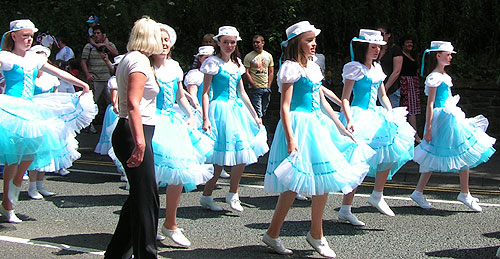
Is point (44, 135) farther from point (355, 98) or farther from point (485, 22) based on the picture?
point (485, 22)

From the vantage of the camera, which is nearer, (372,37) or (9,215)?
(9,215)

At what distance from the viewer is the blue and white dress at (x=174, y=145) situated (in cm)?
631

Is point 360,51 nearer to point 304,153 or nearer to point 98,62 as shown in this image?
point 304,153

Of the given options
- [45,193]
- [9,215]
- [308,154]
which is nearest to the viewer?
[308,154]

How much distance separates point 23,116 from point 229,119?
2.40 meters

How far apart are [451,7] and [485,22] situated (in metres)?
0.84

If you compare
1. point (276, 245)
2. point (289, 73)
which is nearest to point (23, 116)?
point (289, 73)

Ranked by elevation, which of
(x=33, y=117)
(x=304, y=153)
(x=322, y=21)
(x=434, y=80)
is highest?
(x=322, y=21)

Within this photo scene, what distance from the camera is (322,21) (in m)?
17.6

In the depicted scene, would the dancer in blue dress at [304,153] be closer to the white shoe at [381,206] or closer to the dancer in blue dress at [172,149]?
the dancer in blue dress at [172,149]

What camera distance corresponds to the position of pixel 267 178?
6.25 metres

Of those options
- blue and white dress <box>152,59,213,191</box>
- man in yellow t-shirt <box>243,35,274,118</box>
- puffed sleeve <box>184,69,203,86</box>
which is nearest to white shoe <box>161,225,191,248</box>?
blue and white dress <box>152,59,213,191</box>

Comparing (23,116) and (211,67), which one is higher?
(211,67)

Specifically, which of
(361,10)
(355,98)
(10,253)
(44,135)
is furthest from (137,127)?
(361,10)
